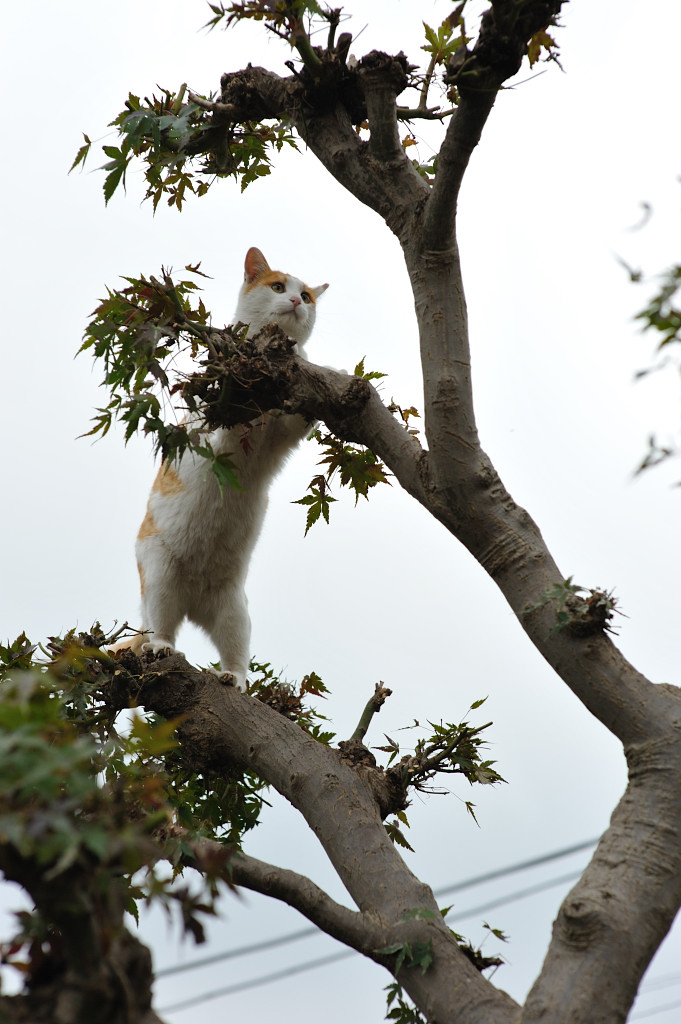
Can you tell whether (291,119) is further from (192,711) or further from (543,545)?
(192,711)

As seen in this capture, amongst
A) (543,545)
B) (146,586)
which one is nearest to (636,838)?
(543,545)

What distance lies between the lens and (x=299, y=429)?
4.13 metres

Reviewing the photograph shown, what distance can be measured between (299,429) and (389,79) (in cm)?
168

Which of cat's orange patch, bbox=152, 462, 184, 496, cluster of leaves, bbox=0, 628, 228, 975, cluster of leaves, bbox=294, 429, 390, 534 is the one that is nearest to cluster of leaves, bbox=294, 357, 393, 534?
cluster of leaves, bbox=294, 429, 390, 534

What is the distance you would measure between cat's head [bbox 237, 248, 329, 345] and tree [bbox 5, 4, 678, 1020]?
1.55 meters

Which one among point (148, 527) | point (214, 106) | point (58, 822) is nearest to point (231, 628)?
point (148, 527)

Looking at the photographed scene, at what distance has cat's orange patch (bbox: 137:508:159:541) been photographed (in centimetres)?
445

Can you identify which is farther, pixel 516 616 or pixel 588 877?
pixel 516 616

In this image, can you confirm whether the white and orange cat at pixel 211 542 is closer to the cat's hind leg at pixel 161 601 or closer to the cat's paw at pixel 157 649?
the cat's hind leg at pixel 161 601

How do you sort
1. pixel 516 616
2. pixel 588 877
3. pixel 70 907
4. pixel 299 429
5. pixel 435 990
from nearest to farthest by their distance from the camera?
pixel 70 907
pixel 588 877
pixel 435 990
pixel 516 616
pixel 299 429

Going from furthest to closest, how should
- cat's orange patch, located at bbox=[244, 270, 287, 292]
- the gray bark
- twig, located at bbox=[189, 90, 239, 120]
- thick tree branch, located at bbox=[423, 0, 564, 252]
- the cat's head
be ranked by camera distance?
cat's orange patch, located at bbox=[244, 270, 287, 292] < the cat's head < twig, located at bbox=[189, 90, 239, 120] < thick tree branch, located at bbox=[423, 0, 564, 252] < the gray bark

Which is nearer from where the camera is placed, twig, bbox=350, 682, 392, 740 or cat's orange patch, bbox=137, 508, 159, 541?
twig, bbox=350, 682, 392, 740

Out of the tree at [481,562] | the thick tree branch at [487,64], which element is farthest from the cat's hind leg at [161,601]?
the thick tree branch at [487,64]

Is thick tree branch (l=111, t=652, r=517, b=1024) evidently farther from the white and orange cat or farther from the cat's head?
the cat's head
